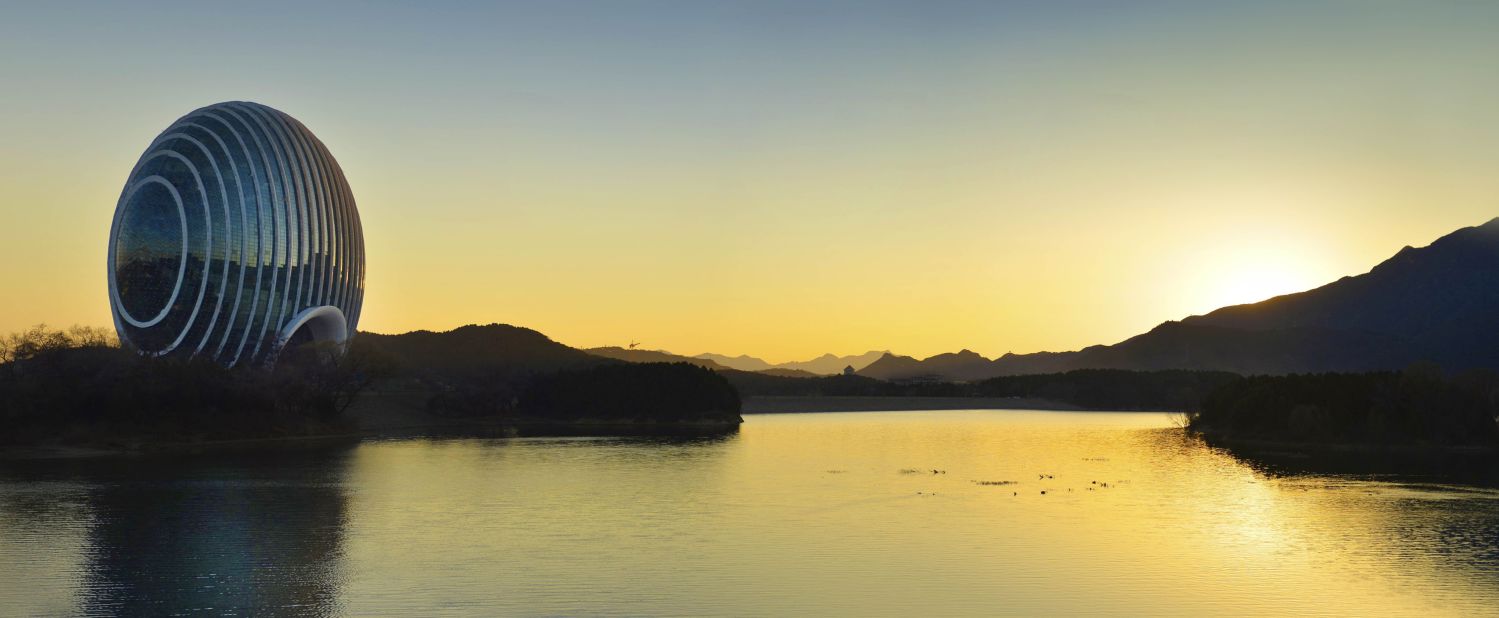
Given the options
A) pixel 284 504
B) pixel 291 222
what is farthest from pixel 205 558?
pixel 291 222

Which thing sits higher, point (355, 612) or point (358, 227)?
point (358, 227)

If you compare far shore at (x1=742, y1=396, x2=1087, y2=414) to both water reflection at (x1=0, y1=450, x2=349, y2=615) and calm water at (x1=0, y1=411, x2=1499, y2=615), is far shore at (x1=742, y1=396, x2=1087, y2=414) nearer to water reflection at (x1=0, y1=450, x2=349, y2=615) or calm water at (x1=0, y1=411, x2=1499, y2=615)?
calm water at (x1=0, y1=411, x2=1499, y2=615)

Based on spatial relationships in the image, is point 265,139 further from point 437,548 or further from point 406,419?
point 437,548

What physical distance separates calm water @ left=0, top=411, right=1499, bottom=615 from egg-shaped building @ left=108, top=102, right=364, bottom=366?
35172 millimetres

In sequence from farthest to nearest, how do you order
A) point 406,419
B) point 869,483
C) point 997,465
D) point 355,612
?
point 406,419, point 997,465, point 869,483, point 355,612

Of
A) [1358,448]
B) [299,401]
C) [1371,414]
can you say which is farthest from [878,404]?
[299,401]

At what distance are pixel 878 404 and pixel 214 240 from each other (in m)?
96.4

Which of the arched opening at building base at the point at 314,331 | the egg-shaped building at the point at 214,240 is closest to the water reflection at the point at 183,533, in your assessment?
the egg-shaped building at the point at 214,240

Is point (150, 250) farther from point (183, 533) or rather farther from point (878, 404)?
point (878, 404)

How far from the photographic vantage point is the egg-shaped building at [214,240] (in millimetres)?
91250

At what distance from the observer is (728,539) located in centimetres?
3391

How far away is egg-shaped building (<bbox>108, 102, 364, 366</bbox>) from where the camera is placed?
91250 mm

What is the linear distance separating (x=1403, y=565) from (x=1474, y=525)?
10170 millimetres

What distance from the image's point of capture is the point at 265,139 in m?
96.2
